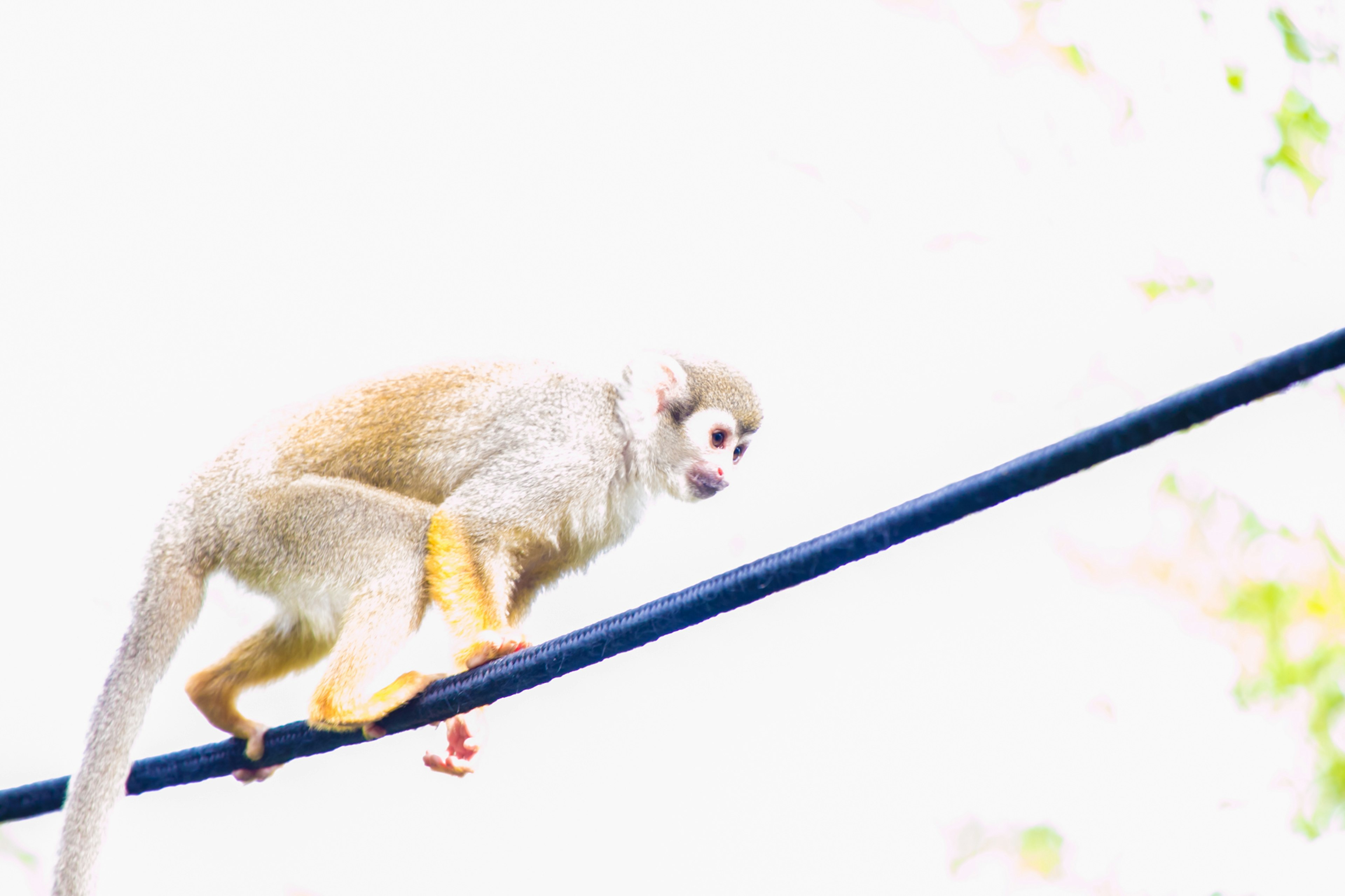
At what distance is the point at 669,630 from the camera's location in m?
2.08

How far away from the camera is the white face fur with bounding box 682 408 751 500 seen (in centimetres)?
371

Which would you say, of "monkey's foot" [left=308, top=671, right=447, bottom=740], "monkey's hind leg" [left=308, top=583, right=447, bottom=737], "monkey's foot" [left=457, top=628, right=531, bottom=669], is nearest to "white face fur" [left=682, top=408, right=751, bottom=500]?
"monkey's foot" [left=457, top=628, right=531, bottom=669]

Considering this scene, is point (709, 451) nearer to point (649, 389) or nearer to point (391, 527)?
point (649, 389)

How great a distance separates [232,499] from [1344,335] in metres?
2.66

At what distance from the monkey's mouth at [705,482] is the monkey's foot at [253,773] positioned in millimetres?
1567

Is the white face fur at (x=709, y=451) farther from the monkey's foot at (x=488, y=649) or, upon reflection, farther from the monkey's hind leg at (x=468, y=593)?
the monkey's foot at (x=488, y=649)

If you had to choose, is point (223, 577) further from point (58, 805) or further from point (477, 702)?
point (477, 702)

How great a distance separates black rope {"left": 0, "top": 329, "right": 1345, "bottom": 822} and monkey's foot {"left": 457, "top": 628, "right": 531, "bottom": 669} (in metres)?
0.20

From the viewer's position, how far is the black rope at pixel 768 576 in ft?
5.03

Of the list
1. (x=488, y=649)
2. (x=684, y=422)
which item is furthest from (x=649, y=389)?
(x=488, y=649)

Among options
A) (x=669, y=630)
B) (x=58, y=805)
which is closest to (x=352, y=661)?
(x=58, y=805)

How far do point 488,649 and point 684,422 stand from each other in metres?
1.24

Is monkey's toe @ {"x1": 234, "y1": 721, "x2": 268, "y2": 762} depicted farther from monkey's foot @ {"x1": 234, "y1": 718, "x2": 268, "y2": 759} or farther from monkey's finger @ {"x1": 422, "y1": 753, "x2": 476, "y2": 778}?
monkey's finger @ {"x1": 422, "y1": 753, "x2": 476, "y2": 778}

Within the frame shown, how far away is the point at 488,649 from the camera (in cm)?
281
